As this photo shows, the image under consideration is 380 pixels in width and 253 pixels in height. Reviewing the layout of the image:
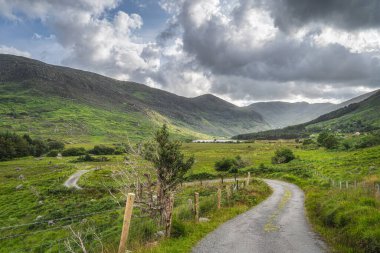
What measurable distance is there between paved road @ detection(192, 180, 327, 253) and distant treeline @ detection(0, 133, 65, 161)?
162m

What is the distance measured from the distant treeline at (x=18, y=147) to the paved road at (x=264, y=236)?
162062mm

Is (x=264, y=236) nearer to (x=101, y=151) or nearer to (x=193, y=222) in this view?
(x=193, y=222)

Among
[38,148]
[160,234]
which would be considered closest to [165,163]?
[160,234]

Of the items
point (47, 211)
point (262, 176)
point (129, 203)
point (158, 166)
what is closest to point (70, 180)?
point (47, 211)

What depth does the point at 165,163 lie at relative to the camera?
20.9 m

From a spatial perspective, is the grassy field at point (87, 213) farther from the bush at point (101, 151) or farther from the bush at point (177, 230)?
the bush at point (101, 151)

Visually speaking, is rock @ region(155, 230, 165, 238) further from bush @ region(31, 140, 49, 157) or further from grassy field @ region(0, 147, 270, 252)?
bush @ region(31, 140, 49, 157)

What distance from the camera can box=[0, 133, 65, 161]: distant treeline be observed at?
158 meters

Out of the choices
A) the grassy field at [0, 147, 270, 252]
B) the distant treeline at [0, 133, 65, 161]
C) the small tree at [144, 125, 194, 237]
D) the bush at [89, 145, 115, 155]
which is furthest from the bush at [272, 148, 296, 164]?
the distant treeline at [0, 133, 65, 161]

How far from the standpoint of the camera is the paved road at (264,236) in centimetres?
1590

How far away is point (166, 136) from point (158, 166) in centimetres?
330

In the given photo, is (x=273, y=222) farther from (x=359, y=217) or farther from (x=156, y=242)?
(x=156, y=242)

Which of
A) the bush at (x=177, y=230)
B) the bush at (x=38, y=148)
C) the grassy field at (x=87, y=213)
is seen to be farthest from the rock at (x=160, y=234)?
the bush at (x=38, y=148)

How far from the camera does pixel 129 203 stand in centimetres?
1313
